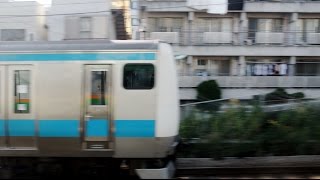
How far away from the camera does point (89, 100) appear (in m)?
7.50

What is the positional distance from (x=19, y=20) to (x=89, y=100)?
24.8 m

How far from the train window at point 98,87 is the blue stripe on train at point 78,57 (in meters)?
0.28

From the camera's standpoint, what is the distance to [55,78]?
759cm

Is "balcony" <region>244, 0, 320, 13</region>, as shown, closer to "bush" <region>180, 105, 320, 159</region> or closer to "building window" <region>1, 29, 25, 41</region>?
"building window" <region>1, 29, 25, 41</region>

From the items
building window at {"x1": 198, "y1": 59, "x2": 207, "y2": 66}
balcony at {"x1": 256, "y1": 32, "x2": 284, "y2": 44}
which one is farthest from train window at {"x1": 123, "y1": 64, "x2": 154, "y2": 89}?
balcony at {"x1": 256, "y1": 32, "x2": 284, "y2": 44}

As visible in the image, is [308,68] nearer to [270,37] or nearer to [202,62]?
[270,37]

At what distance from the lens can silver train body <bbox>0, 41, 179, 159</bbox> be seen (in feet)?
24.3

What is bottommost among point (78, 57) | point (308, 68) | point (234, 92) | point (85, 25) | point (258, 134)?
point (258, 134)

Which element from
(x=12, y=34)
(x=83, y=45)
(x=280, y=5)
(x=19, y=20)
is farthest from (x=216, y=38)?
(x=83, y=45)

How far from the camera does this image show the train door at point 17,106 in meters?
7.64

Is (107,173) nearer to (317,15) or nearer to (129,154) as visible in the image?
(129,154)

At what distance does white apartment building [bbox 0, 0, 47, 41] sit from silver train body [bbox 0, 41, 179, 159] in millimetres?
23477

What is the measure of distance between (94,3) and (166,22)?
575 cm

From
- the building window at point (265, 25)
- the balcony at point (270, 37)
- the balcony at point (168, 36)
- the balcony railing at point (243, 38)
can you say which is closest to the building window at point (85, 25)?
the balcony railing at point (243, 38)
